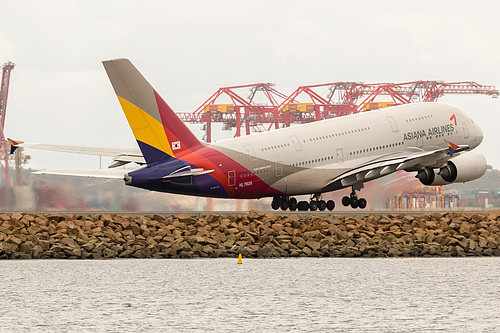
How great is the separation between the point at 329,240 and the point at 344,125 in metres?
16.7

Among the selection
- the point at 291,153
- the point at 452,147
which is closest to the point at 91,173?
the point at 291,153

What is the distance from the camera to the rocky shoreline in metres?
25.2

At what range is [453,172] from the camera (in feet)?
146

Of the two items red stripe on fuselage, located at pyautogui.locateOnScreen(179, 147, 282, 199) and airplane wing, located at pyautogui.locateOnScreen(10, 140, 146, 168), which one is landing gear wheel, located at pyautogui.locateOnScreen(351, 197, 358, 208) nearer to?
red stripe on fuselage, located at pyautogui.locateOnScreen(179, 147, 282, 199)

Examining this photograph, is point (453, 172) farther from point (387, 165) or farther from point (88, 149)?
point (88, 149)

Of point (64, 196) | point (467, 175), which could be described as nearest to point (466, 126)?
point (467, 175)

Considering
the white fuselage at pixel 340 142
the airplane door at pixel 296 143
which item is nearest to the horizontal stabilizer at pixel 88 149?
the white fuselage at pixel 340 142

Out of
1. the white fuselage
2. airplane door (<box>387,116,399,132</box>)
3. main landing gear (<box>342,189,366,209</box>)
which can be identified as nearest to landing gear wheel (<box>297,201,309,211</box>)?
the white fuselage

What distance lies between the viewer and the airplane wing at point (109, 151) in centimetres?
3688

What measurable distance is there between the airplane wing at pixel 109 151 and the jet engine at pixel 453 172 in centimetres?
1489

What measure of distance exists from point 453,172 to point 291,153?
10014 mm

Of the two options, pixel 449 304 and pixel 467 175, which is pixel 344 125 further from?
pixel 449 304

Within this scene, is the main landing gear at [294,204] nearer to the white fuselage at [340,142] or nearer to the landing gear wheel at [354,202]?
the white fuselage at [340,142]

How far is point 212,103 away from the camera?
150 m
